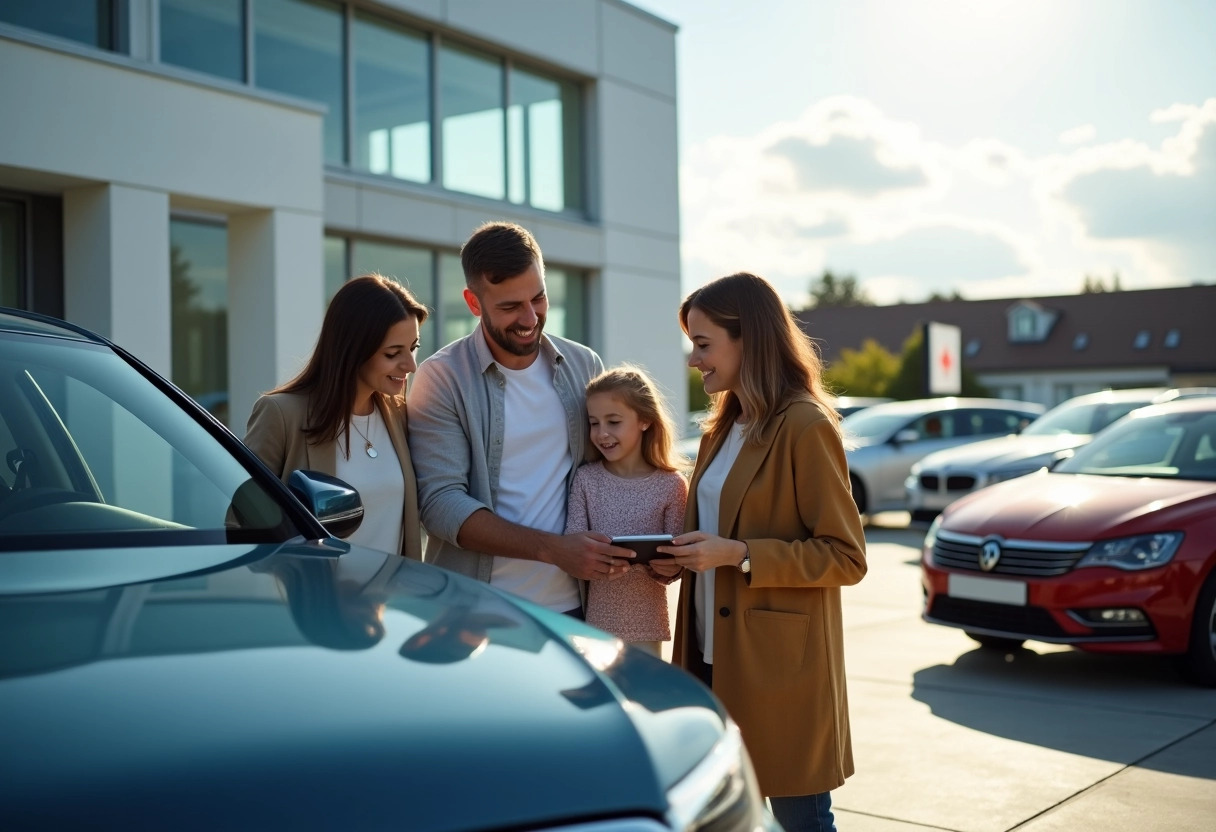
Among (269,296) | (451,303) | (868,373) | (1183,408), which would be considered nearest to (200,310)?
(269,296)

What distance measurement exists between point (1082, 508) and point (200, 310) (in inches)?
304

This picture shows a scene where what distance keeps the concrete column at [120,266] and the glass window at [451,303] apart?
4.41 m

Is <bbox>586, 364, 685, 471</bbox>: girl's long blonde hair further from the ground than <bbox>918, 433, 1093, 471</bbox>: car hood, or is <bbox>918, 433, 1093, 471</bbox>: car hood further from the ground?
<bbox>586, 364, 685, 471</bbox>: girl's long blonde hair

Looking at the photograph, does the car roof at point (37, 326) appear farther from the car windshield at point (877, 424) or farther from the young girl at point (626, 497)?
the car windshield at point (877, 424)

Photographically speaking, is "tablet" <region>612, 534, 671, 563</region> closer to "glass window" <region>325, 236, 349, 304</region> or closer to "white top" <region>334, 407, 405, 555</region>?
"white top" <region>334, 407, 405, 555</region>

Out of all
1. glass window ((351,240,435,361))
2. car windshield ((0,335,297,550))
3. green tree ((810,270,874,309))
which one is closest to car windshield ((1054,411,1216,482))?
car windshield ((0,335,297,550))

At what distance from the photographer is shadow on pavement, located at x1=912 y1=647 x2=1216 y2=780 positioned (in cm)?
534

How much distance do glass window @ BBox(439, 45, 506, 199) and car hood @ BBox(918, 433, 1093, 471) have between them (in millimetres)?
6106

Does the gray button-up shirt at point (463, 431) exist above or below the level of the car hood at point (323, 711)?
above

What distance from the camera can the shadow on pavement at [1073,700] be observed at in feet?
17.5

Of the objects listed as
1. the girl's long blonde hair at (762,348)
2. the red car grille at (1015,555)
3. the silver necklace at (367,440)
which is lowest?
the red car grille at (1015,555)

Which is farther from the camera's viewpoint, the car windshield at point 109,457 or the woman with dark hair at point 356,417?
the woman with dark hair at point 356,417

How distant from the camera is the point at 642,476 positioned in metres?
3.45

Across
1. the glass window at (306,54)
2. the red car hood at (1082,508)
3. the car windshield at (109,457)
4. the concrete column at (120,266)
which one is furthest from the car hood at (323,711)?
the glass window at (306,54)
